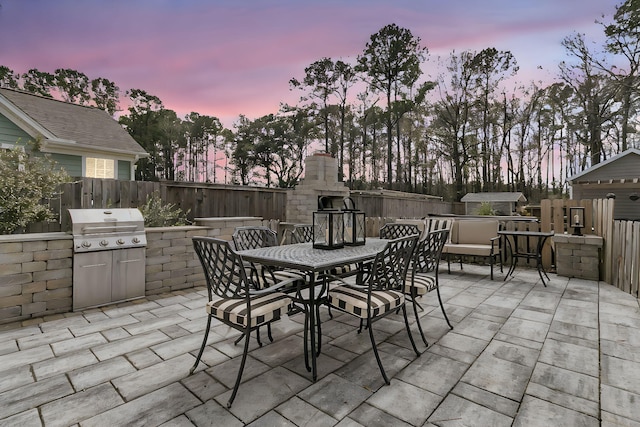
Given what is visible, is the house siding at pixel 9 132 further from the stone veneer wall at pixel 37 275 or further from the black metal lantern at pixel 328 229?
the black metal lantern at pixel 328 229

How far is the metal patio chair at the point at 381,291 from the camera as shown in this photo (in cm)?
198

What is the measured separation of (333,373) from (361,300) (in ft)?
1.61

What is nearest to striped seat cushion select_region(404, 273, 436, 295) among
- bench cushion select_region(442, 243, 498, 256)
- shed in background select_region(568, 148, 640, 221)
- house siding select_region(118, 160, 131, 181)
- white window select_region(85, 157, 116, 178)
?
bench cushion select_region(442, 243, 498, 256)

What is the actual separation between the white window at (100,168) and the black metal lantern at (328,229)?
8.05 meters

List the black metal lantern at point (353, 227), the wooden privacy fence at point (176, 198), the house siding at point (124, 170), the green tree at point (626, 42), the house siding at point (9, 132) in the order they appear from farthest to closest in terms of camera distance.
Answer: the green tree at point (626, 42) → the house siding at point (124, 170) → the house siding at point (9, 132) → the wooden privacy fence at point (176, 198) → the black metal lantern at point (353, 227)

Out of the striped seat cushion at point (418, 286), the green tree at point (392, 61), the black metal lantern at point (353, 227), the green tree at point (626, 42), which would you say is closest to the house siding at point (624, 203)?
the green tree at point (626, 42)

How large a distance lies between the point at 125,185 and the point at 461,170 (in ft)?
60.8

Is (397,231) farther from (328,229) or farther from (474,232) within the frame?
(474,232)

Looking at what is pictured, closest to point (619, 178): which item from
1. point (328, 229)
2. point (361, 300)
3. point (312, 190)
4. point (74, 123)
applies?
point (312, 190)

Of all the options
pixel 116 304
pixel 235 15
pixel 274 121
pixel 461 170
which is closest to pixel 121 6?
pixel 235 15

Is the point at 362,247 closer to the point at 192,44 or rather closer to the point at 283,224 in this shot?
the point at 283,224

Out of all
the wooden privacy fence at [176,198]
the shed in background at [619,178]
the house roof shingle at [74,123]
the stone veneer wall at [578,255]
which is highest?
the house roof shingle at [74,123]

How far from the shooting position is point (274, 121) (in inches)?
768

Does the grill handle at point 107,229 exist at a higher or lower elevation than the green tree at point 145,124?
lower
